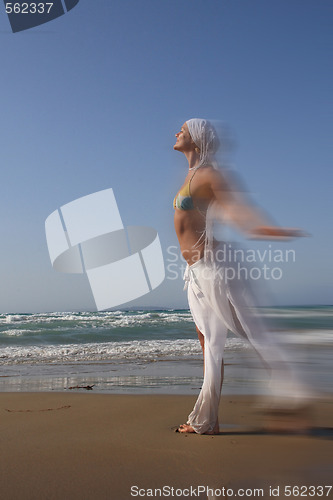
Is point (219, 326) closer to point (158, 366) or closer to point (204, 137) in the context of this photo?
point (204, 137)

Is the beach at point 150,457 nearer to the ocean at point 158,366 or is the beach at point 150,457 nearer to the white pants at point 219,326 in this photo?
the white pants at point 219,326

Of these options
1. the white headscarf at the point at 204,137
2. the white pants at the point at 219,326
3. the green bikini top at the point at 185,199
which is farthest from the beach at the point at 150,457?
the white headscarf at the point at 204,137

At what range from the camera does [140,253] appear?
239 inches

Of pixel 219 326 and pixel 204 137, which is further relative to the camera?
pixel 204 137

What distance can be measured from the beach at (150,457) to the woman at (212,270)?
33 cm

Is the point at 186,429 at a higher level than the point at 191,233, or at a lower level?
lower

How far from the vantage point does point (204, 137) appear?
309 centimetres

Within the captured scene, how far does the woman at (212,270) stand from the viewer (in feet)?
9.06

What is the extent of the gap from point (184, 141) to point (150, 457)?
6.36 feet

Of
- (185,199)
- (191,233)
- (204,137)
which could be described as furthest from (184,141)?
(191,233)

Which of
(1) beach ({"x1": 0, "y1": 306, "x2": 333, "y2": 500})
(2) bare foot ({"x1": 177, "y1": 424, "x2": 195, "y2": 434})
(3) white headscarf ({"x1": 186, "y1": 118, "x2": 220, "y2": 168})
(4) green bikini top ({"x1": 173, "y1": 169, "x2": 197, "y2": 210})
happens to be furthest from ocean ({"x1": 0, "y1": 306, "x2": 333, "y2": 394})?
(3) white headscarf ({"x1": 186, "y1": 118, "x2": 220, "y2": 168})

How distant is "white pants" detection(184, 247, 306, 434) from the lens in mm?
2760

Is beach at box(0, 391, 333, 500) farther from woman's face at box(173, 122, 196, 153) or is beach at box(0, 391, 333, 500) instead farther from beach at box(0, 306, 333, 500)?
woman's face at box(173, 122, 196, 153)

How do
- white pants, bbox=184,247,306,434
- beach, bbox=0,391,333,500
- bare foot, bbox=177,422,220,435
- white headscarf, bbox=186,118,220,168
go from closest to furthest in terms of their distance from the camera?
beach, bbox=0,391,333,500 < white pants, bbox=184,247,306,434 < bare foot, bbox=177,422,220,435 < white headscarf, bbox=186,118,220,168
